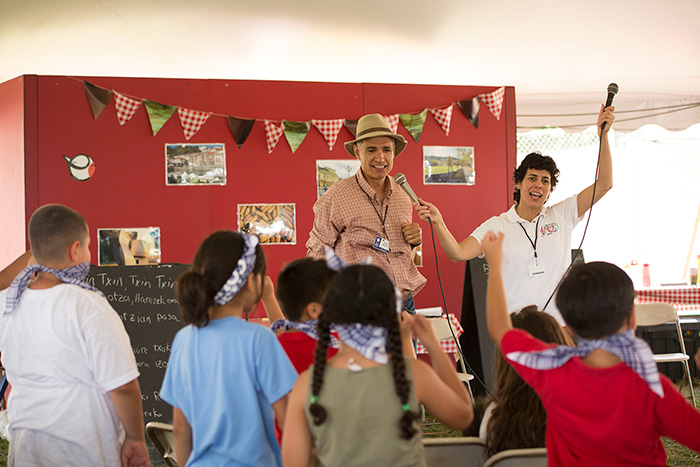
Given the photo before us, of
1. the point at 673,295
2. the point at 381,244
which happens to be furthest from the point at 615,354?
the point at 673,295

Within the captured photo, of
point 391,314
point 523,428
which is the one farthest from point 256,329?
point 523,428

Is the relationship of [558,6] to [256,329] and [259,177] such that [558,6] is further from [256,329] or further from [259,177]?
[256,329]

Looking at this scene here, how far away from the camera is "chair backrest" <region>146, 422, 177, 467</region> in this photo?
2020 millimetres

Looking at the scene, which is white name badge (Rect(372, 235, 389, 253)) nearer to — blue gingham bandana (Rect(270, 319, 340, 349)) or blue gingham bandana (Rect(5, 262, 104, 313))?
blue gingham bandana (Rect(270, 319, 340, 349))

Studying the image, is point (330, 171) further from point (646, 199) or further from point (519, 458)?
point (646, 199)

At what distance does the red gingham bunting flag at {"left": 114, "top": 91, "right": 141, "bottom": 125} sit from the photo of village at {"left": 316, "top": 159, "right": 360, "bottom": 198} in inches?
51.3

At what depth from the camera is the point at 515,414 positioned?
1.88 metres

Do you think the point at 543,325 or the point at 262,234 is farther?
the point at 262,234

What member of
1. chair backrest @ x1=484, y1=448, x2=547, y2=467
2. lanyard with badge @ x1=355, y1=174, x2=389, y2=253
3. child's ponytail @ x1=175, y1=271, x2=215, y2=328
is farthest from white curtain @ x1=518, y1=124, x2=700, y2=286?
child's ponytail @ x1=175, y1=271, x2=215, y2=328

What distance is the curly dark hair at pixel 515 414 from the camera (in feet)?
6.10

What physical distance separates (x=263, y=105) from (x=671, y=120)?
4.45m

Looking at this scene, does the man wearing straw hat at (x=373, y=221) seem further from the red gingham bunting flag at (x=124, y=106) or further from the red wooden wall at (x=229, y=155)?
the red gingham bunting flag at (x=124, y=106)

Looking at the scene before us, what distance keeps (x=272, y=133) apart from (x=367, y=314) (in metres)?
3.32

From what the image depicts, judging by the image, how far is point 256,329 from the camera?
63.6 inches
